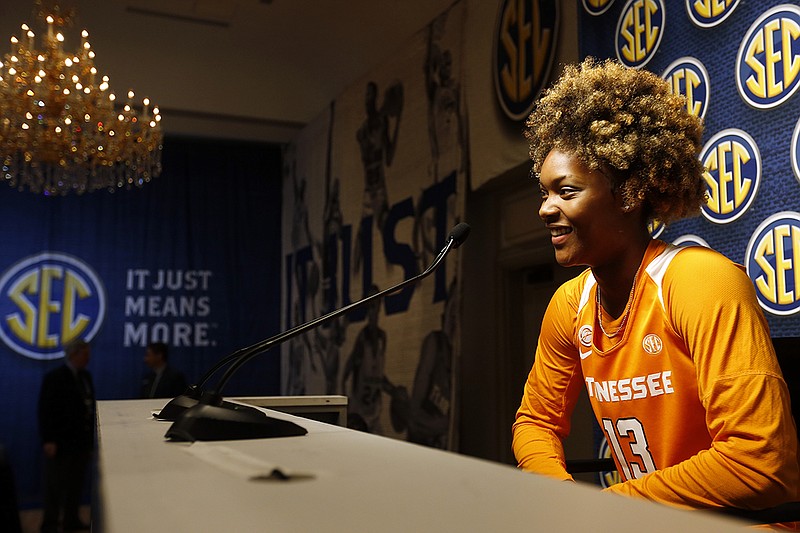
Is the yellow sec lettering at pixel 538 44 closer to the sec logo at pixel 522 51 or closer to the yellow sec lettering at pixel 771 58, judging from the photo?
the sec logo at pixel 522 51

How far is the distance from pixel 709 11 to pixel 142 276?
6216 millimetres

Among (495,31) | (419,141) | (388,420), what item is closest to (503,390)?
(388,420)

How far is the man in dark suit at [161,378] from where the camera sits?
605cm

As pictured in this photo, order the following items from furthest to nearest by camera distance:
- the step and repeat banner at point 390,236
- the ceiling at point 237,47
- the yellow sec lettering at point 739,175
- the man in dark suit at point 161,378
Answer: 1. the man in dark suit at point 161,378
2. the ceiling at point 237,47
3. the step and repeat banner at point 390,236
4. the yellow sec lettering at point 739,175

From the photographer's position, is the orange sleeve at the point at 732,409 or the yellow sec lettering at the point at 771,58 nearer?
the orange sleeve at the point at 732,409

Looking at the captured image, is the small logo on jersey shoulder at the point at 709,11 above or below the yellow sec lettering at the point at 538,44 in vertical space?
below

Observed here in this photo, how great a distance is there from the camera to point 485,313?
4.79m

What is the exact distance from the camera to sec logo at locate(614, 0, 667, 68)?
278 centimetres

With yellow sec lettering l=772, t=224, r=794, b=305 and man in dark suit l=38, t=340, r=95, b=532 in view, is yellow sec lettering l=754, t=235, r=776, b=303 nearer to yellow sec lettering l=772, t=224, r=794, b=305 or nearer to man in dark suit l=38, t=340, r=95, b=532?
yellow sec lettering l=772, t=224, r=794, b=305

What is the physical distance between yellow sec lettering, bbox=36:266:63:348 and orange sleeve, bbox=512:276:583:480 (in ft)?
21.0

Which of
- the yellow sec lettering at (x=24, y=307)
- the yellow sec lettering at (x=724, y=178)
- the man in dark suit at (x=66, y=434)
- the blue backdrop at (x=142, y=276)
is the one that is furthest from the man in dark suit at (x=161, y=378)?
the yellow sec lettering at (x=724, y=178)

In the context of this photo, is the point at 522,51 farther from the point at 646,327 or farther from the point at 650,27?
the point at 646,327

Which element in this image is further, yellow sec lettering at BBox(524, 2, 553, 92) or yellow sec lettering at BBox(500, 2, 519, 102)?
yellow sec lettering at BBox(500, 2, 519, 102)

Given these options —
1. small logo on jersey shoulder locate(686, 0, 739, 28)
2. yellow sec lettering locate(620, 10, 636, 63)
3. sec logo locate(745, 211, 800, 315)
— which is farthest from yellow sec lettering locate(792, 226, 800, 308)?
yellow sec lettering locate(620, 10, 636, 63)
